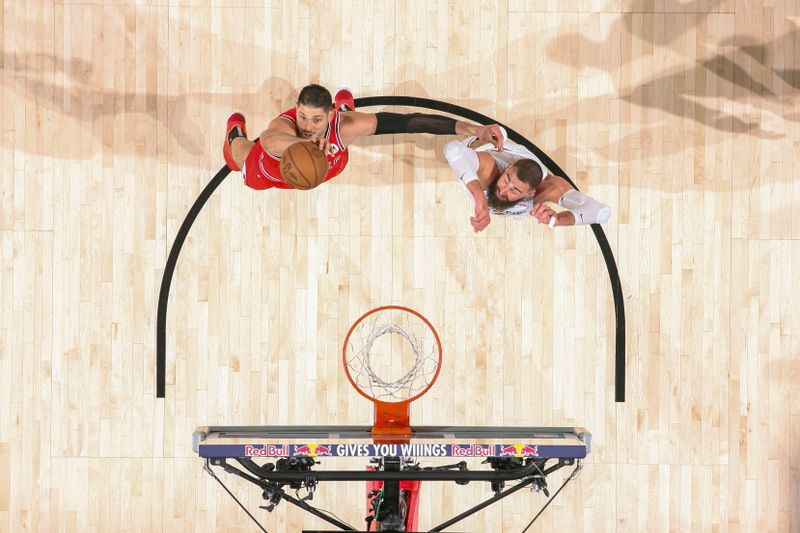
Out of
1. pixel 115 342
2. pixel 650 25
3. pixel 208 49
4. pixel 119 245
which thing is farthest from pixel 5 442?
pixel 650 25

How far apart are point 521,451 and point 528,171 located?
6.81 ft

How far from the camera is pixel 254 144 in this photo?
5551 millimetres

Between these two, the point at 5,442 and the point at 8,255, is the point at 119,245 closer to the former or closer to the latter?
the point at 8,255

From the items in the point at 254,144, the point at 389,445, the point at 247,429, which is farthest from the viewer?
the point at 254,144

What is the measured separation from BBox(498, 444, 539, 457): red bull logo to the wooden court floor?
60.9 inches

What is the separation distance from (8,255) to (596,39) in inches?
212

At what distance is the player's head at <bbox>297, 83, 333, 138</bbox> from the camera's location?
4.92 m

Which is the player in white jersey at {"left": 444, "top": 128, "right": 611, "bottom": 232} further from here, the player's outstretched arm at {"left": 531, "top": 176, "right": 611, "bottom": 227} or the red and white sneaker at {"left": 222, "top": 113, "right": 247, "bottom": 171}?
the red and white sneaker at {"left": 222, "top": 113, "right": 247, "bottom": 171}

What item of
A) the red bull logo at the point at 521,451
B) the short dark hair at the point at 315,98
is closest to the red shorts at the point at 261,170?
the short dark hair at the point at 315,98

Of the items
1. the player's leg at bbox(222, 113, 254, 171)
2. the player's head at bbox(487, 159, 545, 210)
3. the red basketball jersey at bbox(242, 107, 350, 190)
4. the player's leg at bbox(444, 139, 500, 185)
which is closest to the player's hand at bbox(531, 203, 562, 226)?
the player's head at bbox(487, 159, 545, 210)

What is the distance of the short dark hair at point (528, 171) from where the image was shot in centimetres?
533

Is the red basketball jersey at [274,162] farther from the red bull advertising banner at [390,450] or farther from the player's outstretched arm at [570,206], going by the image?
the red bull advertising banner at [390,450]

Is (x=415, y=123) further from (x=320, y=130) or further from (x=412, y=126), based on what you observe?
(x=320, y=130)

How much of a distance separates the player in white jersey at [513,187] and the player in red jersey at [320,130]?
139 millimetres
